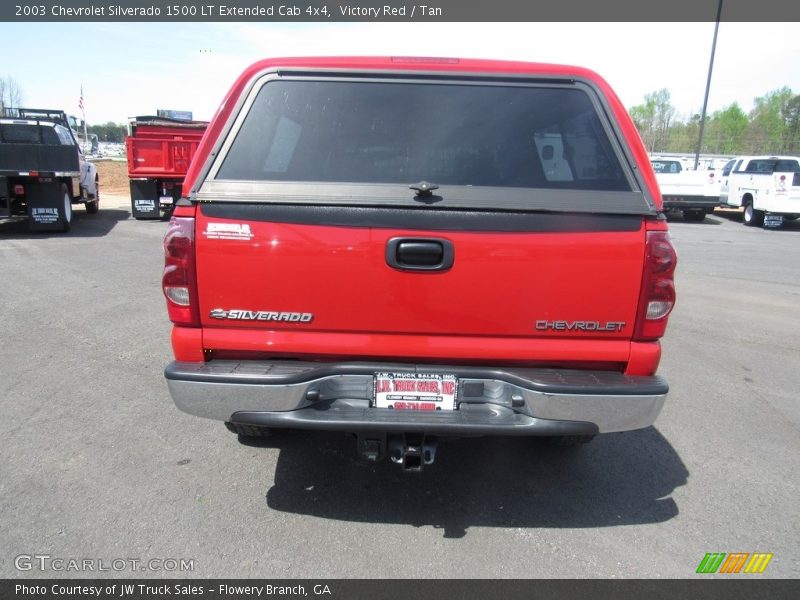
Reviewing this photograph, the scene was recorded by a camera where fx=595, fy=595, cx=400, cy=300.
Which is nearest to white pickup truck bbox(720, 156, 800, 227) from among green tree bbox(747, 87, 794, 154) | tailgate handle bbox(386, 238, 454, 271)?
tailgate handle bbox(386, 238, 454, 271)

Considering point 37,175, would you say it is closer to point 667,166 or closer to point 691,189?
point 691,189

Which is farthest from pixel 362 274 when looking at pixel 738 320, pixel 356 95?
pixel 738 320

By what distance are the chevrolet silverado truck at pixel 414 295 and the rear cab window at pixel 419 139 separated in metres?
0.02

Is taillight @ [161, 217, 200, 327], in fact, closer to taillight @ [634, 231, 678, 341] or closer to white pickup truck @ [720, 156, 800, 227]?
taillight @ [634, 231, 678, 341]

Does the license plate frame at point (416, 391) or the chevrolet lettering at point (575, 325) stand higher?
the chevrolet lettering at point (575, 325)

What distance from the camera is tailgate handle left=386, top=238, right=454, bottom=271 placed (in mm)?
2635

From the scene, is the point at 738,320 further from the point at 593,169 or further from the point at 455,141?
the point at 455,141

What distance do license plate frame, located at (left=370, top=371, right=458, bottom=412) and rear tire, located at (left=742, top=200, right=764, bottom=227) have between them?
1945 cm

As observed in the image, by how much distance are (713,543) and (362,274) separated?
2.13 m

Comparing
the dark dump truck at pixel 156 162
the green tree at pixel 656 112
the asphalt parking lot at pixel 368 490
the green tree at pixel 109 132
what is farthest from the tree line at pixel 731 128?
the green tree at pixel 109 132

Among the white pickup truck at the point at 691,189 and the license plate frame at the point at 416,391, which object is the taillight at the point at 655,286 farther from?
the white pickup truck at the point at 691,189

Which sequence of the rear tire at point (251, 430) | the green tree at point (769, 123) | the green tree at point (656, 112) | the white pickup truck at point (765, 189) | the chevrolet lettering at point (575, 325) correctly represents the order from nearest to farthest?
the chevrolet lettering at point (575, 325), the rear tire at point (251, 430), the white pickup truck at point (765, 189), the green tree at point (769, 123), the green tree at point (656, 112)

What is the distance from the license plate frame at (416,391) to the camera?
267 centimetres

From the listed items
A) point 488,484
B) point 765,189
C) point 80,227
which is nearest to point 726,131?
point 765,189
